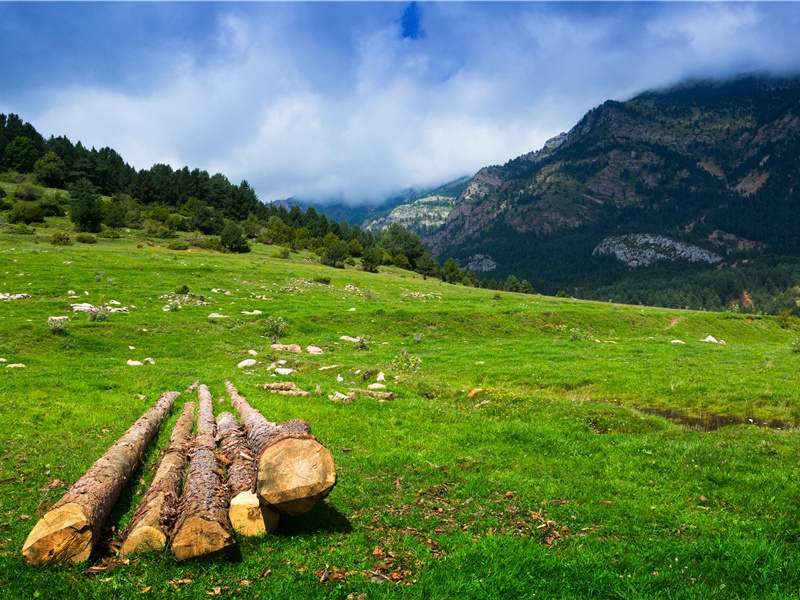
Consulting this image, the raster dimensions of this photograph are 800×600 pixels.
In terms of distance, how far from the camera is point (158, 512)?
689cm

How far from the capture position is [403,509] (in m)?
8.73

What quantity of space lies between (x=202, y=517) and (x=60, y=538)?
6.57 ft

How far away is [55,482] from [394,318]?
29.3 metres

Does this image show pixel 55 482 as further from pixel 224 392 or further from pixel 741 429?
pixel 741 429

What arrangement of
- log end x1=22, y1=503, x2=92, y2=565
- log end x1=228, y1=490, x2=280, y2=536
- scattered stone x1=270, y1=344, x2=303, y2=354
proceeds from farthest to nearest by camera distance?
scattered stone x1=270, y1=344, x2=303, y2=354 < log end x1=228, y1=490, x2=280, y2=536 < log end x1=22, y1=503, x2=92, y2=565

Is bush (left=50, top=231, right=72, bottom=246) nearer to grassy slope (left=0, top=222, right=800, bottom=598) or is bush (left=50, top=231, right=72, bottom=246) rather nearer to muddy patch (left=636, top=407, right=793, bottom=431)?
grassy slope (left=0, top=222, right=800, bottom=598)

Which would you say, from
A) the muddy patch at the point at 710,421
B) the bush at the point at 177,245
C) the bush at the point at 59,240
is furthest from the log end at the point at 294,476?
the bush at the point at 177,245

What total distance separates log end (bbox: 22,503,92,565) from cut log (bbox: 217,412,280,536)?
7.00 ft

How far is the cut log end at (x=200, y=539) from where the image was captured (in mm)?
6277

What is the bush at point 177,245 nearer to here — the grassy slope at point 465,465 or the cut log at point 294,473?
the grassy slope at point 465,465

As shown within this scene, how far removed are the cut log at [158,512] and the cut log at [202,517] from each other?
198 mm

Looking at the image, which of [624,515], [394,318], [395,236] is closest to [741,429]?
[624,515]

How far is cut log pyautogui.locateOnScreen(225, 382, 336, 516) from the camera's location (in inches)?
280

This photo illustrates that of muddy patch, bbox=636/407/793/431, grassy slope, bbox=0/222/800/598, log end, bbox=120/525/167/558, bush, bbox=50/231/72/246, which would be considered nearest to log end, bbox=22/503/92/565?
grassy slope, bbox=0/222/800/598
